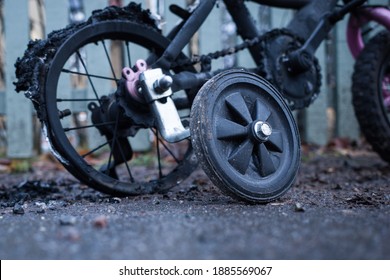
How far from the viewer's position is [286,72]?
2.22m

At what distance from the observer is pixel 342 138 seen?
3.80 metres

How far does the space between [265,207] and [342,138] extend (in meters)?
2.47

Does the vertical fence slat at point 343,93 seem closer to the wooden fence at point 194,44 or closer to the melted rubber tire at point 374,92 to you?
the wooden fence at point 194,44

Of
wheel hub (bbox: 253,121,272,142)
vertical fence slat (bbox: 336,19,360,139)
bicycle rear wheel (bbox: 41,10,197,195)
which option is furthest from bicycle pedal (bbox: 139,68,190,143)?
vertical fence slat (bbox: 336,19,360,139)

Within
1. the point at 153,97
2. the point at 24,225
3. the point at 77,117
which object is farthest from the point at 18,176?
the point at 24,225

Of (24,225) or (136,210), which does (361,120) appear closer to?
(136,210)

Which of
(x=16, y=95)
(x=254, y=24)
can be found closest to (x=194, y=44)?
(x=16, y=95)

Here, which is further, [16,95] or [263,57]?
[16,95]

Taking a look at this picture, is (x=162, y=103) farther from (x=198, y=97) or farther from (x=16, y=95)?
(x=16, y=95)

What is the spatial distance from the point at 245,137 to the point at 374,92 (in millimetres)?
1227

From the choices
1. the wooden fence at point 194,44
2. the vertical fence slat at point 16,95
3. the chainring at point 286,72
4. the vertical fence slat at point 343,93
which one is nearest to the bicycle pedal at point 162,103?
the chainring at point 286,72

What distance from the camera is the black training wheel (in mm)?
1537

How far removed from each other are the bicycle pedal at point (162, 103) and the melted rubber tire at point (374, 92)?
4.14 feet

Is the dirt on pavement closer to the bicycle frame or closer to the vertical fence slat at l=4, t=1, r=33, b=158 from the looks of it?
the bicycle frame
